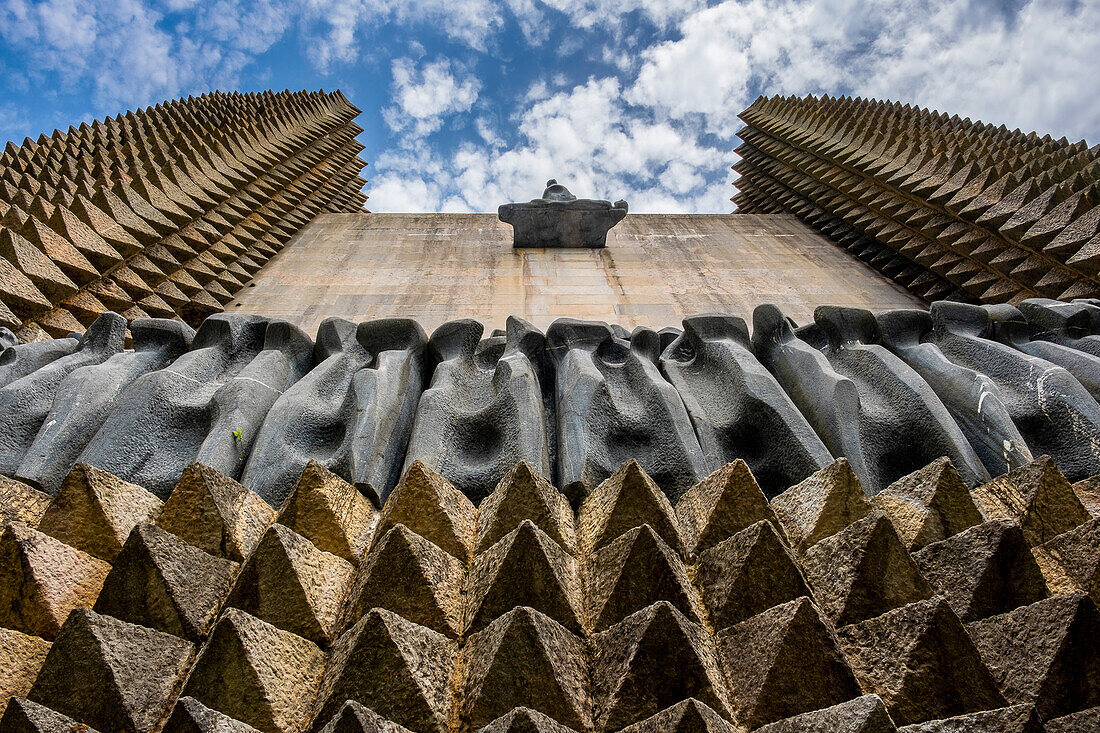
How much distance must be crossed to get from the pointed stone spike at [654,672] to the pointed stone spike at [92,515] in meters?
1.39

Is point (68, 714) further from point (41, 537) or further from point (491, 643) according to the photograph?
point (491, 643)

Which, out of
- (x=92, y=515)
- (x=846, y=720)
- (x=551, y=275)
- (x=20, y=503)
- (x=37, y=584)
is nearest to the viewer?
(x=846, y=720)

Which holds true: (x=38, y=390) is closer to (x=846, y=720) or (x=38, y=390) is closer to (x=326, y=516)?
(x=326, y=516)

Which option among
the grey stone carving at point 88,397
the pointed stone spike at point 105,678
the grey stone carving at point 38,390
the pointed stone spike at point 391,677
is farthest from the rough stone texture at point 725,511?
the grey stone carving at point 38,390

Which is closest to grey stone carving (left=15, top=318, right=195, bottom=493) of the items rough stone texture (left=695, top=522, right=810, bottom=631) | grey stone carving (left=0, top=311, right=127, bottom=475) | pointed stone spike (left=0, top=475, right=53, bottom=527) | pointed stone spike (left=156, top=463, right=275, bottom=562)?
grey stone carving (left=0, top=311, right=127, bottom=475)

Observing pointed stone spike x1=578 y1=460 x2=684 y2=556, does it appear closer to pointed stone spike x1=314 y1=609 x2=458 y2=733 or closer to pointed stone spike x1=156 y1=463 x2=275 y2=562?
pointed stone spike x1=314 y1=609 x2=458 y2=733

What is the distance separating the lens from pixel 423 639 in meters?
1.63

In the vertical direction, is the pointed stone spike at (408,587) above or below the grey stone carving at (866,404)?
below

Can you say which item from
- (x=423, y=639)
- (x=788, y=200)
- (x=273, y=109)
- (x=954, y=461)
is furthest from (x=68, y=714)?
(x=273, y=109)

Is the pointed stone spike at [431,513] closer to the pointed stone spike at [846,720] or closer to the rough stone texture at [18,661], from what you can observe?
the rough stone texture at [18,661]

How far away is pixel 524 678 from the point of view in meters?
1.51

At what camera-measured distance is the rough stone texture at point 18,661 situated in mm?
1534

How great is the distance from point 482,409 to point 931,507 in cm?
173

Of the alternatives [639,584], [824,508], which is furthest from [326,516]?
[824,508]
